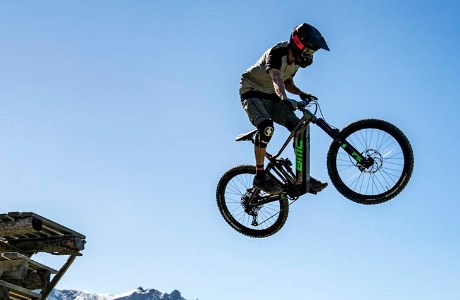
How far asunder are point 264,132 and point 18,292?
19.4 feet

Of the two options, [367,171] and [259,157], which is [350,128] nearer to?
[367,171]

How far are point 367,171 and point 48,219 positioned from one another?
6.73 m

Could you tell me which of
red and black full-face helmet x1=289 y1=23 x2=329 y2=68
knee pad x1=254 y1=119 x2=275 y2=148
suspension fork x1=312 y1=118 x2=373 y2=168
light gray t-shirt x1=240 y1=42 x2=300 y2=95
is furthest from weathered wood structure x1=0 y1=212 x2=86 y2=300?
red and black full-face helmet x1=289 y1=23 x2=329 y2=68

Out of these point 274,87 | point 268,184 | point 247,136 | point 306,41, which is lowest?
point 268,184

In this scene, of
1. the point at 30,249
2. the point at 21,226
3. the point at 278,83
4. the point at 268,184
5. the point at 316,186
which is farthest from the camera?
the point at 30,249

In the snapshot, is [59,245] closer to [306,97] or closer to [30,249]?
[30,249]

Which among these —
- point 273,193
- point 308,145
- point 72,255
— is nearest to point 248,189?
point 273,193

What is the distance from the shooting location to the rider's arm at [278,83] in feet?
34.6

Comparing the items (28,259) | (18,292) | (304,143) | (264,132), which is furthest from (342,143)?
(18,292)

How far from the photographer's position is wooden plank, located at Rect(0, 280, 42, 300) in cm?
1120

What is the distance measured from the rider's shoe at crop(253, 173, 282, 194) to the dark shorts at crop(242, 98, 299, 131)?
3.56 feet

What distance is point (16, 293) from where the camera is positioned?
1198 cm

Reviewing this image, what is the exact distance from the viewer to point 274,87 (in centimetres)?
1126

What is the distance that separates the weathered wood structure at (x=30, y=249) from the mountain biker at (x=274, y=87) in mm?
4566
